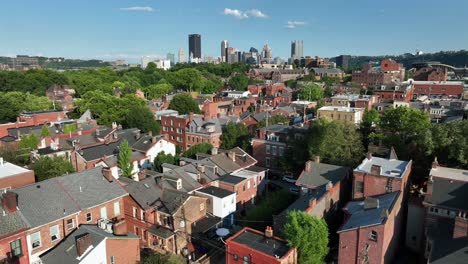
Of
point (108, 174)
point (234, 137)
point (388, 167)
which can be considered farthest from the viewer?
point (234, 137)

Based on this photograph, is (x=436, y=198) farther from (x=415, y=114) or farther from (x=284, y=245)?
(x=415, y=114)

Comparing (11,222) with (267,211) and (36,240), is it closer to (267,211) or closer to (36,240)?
(36,240)

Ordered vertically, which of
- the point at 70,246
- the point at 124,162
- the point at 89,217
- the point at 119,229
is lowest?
the point at 70,246

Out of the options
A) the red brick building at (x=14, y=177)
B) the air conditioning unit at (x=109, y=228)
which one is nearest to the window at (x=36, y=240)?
the air conditioning unit at (x=109, y=228)

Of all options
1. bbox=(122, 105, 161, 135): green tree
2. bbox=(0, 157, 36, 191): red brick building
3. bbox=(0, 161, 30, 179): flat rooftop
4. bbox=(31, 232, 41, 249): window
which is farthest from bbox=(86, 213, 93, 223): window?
bbox=(122, 105, 161, 135): green tree

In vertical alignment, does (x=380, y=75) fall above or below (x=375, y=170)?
above

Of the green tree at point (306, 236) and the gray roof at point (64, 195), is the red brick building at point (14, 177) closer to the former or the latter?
the gray roof at point (64, 195)

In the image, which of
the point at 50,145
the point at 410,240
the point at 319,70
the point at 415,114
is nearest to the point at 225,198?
the point at 410,240

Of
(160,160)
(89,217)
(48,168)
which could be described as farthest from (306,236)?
(48,168)
